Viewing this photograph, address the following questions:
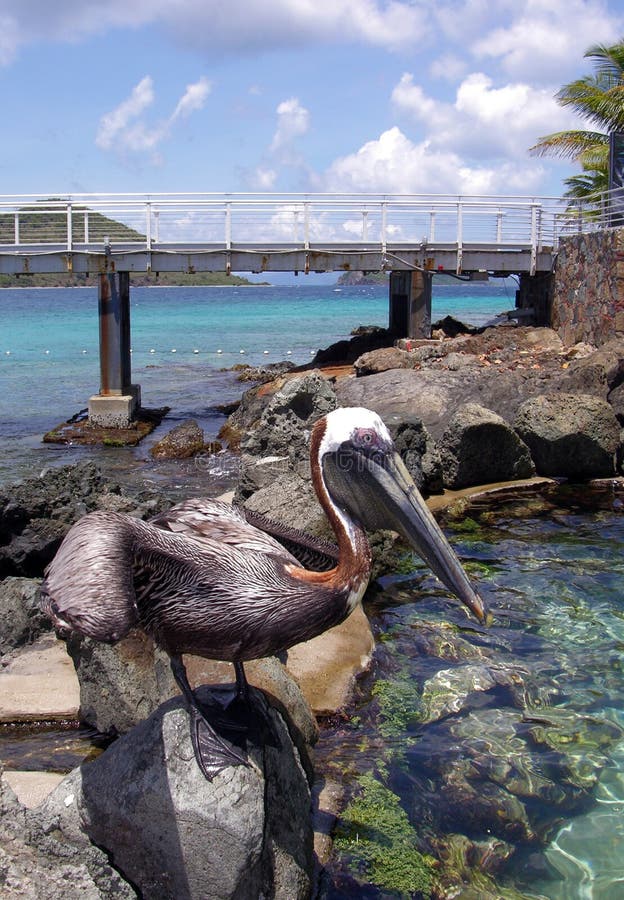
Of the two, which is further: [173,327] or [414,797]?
[173,327]

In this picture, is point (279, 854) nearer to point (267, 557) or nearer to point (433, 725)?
point (267, 557)

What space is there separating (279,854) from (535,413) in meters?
9.81

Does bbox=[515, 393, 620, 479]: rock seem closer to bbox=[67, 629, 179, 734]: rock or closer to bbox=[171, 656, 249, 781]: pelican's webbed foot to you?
bbox=[67, 629, 179, 734]: rock

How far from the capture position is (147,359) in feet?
132

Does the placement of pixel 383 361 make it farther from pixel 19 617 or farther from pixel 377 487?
pixel 377 487

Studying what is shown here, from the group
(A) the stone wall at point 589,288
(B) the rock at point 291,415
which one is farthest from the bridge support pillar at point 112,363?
(A) the stone wall at point 589,288

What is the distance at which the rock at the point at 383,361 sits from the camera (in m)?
19.0

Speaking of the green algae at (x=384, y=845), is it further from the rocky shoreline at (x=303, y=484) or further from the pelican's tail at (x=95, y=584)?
the pelican's tail at (x=95, y=584)

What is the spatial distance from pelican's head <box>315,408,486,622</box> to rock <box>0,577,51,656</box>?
4.59 metres

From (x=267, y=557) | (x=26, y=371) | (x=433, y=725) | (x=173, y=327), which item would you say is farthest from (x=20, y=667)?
(x=173, y=327)

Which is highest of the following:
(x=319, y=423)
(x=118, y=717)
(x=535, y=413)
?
(x=319, y=423)

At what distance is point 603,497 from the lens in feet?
Result: 42.0

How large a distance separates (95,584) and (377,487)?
1.34 metres

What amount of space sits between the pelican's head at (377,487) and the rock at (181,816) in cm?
135
